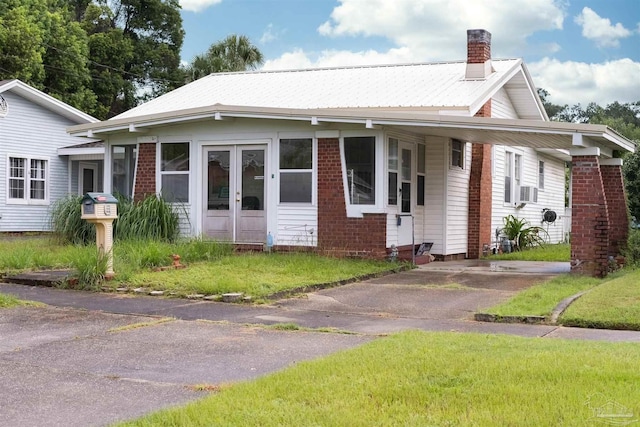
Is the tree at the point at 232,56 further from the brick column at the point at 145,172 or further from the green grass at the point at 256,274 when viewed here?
the green grass at the point at 256,274

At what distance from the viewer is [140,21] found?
4634cm

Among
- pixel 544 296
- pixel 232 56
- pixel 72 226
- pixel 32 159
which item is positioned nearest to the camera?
pixel 544 296

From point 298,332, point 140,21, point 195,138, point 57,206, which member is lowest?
point 298,332

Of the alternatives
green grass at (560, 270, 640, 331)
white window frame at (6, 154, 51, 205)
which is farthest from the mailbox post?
white window frame at (6, 154, 51, 205)

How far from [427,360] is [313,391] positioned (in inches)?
48.9

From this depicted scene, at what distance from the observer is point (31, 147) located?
24547 millimetres

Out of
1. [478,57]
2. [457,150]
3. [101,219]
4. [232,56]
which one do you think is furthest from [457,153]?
[232,56]

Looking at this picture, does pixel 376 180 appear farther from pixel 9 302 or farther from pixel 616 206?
pixel 9 302

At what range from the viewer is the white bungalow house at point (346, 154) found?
14.3 meters

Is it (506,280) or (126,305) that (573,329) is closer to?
(506,280)

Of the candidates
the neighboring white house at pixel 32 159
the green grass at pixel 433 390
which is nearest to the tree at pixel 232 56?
the neighboring white house at pixel 32 159

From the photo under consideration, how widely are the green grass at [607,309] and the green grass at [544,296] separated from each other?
1.05 ft

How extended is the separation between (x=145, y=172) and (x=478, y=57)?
822cm

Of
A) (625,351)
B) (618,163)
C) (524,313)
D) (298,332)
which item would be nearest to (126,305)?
(298,332)
